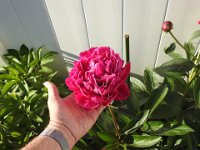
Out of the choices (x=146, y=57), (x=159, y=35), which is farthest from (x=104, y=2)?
(x=146, y=57)

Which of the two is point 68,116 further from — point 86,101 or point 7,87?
point 7,87

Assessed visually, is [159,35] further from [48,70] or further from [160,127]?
[48,70]

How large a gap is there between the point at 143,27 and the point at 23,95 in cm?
72

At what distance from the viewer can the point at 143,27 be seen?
1197 mm

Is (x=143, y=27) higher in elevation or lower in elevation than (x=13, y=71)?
higher

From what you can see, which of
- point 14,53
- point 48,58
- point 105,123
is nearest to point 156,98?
point 105,123

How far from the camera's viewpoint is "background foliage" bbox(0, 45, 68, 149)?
1291mm

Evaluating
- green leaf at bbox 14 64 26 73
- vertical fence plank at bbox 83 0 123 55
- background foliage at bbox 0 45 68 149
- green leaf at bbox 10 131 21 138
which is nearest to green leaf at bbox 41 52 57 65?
background foliage at bbox 0 45 68 149

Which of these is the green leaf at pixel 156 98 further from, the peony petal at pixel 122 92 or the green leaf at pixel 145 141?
the peony petal at pixel 122 92

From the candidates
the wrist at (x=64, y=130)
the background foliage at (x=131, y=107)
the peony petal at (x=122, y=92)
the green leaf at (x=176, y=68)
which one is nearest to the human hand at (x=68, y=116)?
the wrist at (x=64, y=130)

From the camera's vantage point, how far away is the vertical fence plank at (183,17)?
1063 mm

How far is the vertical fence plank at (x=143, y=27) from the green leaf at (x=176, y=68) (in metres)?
0.19

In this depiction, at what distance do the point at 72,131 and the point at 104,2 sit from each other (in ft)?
1.80

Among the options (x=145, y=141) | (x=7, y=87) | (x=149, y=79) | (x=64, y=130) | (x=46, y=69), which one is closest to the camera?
(x=64, y=130)
